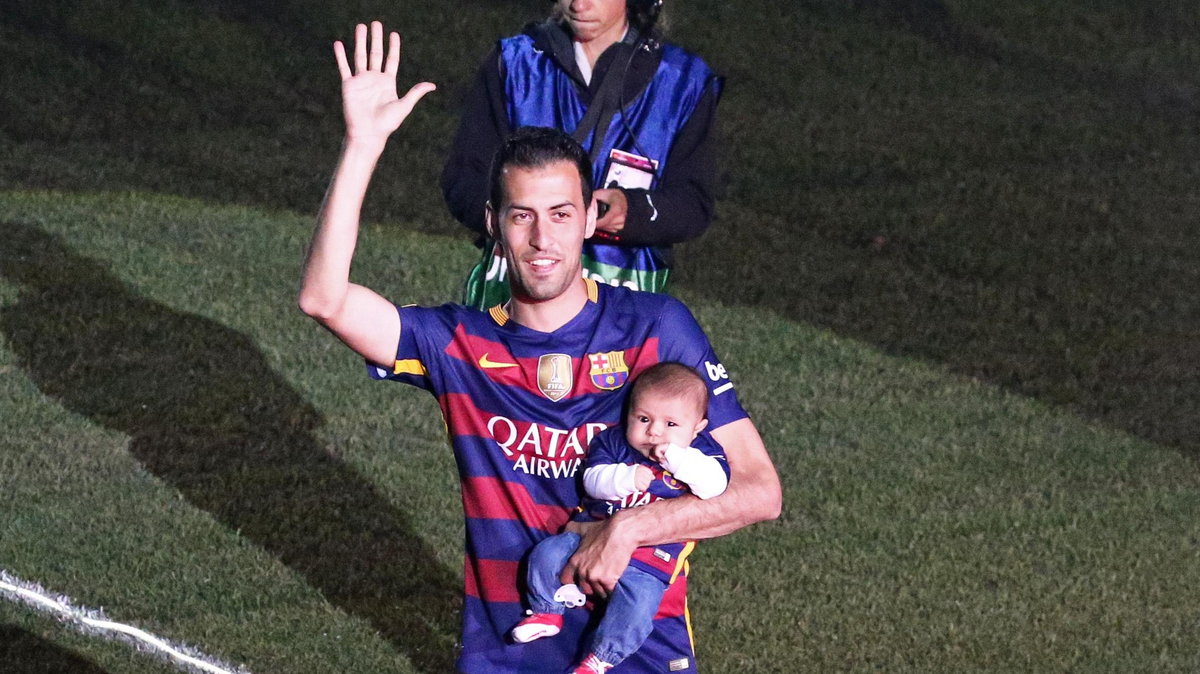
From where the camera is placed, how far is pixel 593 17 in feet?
16.8

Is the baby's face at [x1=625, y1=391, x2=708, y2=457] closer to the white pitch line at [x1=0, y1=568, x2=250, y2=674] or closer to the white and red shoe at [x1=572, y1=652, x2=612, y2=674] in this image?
the white and red shoe at [x1=572, y1=652, x2=612, y2=674]

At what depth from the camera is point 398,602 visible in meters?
A: 6.67

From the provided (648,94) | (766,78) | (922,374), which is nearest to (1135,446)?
(922,374)

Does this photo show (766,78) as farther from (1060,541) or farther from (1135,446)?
(1060,541)

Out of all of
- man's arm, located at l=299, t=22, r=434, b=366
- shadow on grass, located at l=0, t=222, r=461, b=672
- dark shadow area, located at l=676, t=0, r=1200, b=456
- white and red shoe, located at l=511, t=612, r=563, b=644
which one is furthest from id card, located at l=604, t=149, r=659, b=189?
dark shadow area, located at l=676, t=0, r=1200, b=456

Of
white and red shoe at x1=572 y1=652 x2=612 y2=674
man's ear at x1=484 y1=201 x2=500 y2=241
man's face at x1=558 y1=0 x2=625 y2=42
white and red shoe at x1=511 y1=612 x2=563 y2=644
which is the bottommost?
white and red shoe at x1=572 y1=652 x2=612 y2=674

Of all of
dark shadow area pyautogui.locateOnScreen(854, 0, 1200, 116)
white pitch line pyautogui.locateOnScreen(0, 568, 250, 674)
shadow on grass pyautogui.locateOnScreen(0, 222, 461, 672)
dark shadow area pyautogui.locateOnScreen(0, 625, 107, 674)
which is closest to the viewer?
dark shadow area pyautogui.locateOnScreen(0, 625, 107, 674)

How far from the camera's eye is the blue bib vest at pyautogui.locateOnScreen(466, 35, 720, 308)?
5.17 metres

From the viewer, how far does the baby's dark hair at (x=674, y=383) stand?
3.65 meters

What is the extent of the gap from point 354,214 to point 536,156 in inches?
16.0

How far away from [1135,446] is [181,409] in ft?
15.4

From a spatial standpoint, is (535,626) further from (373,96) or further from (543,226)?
(373,96)

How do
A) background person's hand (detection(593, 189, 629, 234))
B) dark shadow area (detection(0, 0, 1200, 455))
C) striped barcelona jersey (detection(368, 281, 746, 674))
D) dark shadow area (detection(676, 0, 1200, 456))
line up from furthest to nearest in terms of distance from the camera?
dark shadow area (detection(0, 0, 1200, 455)) < dark shadow area (detection(676, 0, 1200, 456)) < background person's hand (detection(593, 189, 629, 234)) < striped barcelona jersey (detection(368, 281, 746, 674))

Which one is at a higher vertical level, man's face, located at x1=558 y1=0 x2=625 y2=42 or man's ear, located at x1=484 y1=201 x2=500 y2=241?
man's face, located at x1=558 y1=0 x2=625 y2=42
